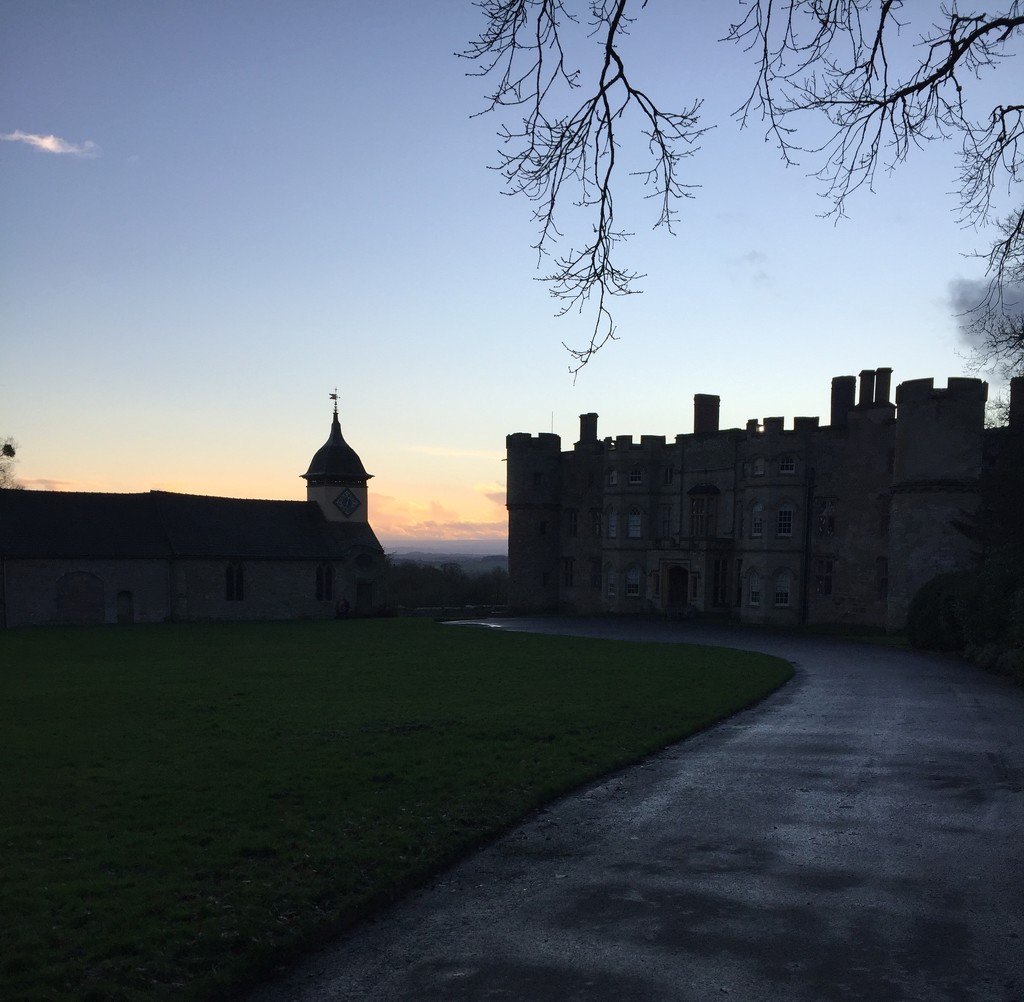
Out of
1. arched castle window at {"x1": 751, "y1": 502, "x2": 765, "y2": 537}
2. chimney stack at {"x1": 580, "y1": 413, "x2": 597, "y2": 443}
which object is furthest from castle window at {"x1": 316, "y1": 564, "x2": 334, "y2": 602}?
arched castle window at {"x1": 751, "y1": 502, "x2": 765, "y2": 537}

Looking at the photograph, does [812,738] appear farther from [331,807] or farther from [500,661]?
[500,661]

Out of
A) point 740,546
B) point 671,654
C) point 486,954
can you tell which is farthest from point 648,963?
point 740,546

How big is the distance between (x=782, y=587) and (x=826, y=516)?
4.21 m

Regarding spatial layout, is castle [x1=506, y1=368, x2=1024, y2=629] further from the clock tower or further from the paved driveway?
the paved driveway

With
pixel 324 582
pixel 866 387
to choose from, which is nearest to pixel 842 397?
pixel 866 387

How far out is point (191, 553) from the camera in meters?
47.7

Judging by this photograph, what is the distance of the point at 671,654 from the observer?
29031mm

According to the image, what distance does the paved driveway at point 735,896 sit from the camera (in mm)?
6270

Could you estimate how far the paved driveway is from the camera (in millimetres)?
6270

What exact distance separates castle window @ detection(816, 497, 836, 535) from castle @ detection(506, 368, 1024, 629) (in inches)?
2.8

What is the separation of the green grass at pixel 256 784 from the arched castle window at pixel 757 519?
23737 mm

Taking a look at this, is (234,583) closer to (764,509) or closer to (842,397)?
(764,509)

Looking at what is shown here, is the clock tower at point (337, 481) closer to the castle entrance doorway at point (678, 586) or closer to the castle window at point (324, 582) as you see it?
the castle window at point (324, 582)

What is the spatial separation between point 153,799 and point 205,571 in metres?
39.3
